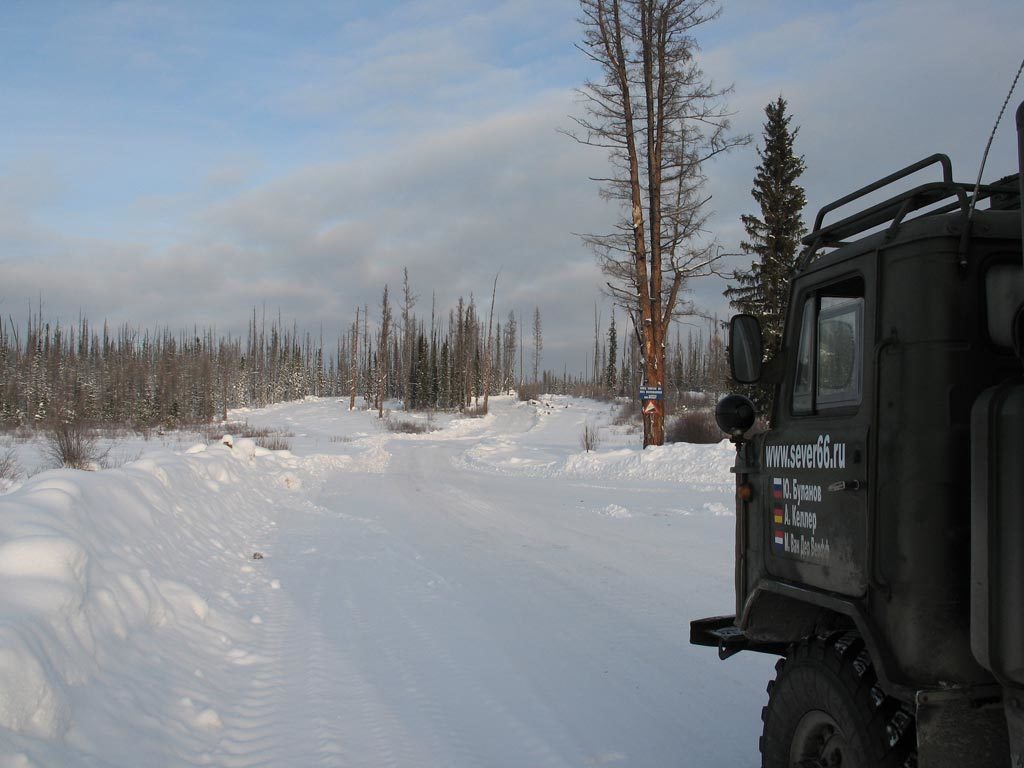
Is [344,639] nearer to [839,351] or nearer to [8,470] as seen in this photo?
[839,351]

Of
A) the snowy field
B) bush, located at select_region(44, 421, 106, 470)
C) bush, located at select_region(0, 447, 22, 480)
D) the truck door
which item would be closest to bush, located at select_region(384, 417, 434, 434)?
bush, located at select_region(44, 421, 106, 470)

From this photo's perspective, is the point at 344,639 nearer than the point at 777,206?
Yes

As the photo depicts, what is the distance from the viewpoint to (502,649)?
18.6 feet

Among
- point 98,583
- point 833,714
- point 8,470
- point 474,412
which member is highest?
point 833,714

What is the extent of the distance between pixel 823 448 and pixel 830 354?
1.60ft

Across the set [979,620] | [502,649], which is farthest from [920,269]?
[502,649]

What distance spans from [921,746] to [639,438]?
33284 mm

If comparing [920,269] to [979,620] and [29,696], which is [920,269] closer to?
[979,620]

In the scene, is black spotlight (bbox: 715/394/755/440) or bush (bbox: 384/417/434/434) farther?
bush (bbox: 384/417/434/434)

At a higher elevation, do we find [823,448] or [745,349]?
[745,349]

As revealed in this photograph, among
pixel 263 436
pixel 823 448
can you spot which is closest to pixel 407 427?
pixel 263 436

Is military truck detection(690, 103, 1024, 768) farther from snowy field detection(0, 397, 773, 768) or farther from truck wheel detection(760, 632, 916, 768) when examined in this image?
snowy field detection(0, 397, 773, 768)

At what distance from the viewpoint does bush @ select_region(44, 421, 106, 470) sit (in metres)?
18.3

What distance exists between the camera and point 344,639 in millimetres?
5953
